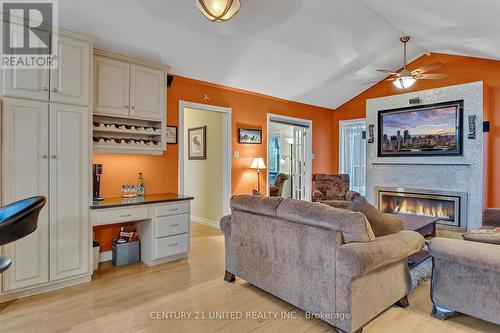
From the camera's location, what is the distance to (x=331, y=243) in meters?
2.03

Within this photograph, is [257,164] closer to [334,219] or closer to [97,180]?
[97,180]

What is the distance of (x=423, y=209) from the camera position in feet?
16.8

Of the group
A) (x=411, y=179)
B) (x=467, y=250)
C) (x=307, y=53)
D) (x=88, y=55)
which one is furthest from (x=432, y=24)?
(x=88, y=55)

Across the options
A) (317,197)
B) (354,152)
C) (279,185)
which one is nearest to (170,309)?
(317,197)

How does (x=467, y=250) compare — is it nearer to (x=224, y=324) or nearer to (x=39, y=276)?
(x=224, y=324)

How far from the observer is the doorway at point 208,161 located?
196 inches

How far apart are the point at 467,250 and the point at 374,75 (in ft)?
14.7

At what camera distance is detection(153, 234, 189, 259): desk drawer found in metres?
3.40

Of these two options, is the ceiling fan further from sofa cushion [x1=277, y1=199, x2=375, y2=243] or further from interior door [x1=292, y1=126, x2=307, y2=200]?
sofa cushion [x1=277, y1=199, x2=375, y2=243]

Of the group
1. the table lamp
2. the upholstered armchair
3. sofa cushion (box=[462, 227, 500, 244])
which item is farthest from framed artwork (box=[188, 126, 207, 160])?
sofa cushion (box=[462, 227, 500, 244])

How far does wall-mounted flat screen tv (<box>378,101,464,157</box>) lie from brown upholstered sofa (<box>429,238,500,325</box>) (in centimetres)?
323

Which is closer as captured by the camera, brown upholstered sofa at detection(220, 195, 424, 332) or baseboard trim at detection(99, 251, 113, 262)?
brown upholstered sofa at detection(220, 195, 424, 332)

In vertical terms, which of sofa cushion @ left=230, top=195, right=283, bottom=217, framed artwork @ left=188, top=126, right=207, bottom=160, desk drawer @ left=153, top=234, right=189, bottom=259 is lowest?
desk drawer @ left=153, top=234, right=189, bottom=259

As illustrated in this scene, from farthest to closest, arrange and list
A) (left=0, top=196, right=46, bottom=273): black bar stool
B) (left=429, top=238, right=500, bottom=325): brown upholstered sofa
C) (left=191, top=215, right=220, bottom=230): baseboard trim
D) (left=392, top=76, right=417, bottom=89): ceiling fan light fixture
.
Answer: (left=191, top=215, right=220, bottom=230): baseboard trim → (left=392, top=76, right=417, bottom=89): ceiling fan light fixture → (left=429, top=238, right=500, bottom=325): brown upholstered sofa → (left=0, top=196, right=46, bottom=273): black bar stool
